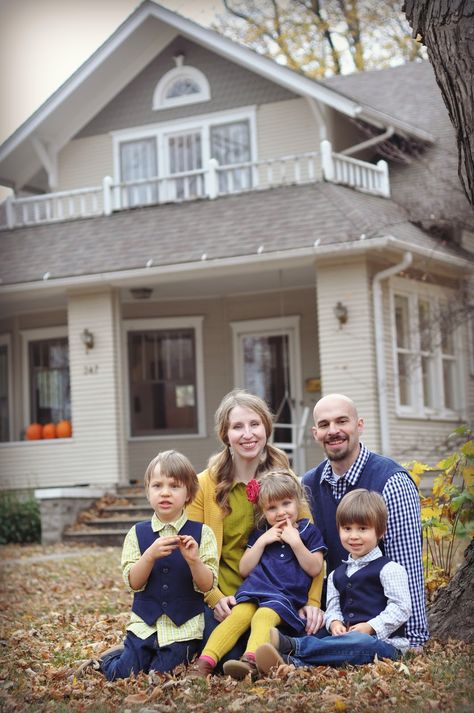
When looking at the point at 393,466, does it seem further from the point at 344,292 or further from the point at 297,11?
the point at 297,11

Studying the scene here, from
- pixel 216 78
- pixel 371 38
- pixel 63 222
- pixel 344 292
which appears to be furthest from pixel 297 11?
pixel 344 292

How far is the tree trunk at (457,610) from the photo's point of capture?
5.50 meters

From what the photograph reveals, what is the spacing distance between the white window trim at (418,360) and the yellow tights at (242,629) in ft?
32.2

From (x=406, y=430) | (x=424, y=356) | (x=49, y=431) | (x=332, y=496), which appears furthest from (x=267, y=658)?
(x=49, y=431)

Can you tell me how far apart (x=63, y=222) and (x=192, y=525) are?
12334 millimetres

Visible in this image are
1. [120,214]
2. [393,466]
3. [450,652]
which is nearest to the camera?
[450,652]

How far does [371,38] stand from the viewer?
27.0 meters

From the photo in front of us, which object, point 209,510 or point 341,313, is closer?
point 209,510

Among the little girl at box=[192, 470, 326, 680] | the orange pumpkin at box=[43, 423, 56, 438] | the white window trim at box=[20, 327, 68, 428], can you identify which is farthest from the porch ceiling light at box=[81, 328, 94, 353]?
the little girl at box=[192, 470, 326, 680]

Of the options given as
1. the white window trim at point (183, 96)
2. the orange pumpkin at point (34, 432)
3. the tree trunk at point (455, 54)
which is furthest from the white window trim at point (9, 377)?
the tree trunk at point (455, 54)

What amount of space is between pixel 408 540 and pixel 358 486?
390 millimetres

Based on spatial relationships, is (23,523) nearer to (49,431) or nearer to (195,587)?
(49,431)

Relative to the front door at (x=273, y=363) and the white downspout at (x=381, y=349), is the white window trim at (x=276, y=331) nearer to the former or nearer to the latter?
the front door at (x=273, y=363)

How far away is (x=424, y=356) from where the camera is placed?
1556 centimetres
